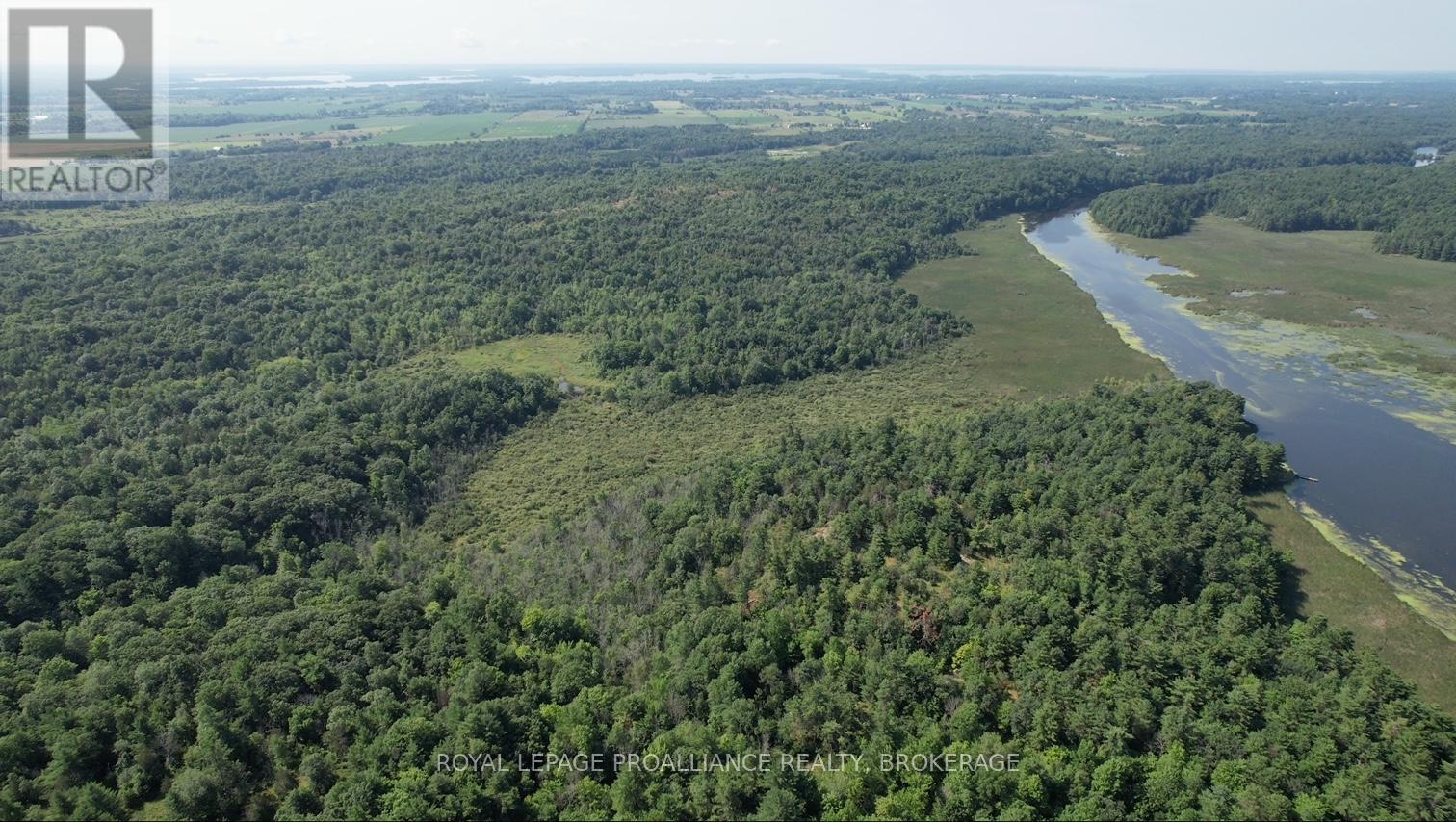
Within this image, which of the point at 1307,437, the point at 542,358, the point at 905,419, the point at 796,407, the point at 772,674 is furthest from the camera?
the point at 542,358

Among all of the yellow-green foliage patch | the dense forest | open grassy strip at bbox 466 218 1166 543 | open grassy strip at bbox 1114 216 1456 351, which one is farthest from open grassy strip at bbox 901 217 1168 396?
the yellow-green foliage patch

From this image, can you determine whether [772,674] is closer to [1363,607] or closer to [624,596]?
[624,596]

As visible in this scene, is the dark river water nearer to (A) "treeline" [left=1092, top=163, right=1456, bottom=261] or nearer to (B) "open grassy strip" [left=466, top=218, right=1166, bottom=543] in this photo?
(B) "open grassy strip" [left=466, top=218, right=1166, bottom=543]

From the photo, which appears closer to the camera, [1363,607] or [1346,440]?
[1363,607]

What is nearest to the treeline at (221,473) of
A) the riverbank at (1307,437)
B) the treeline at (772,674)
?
the treeline at (772,674)

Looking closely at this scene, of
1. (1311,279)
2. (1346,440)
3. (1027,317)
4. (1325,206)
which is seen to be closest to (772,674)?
(1346,440)

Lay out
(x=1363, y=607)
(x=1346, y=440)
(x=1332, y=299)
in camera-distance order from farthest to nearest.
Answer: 1. (x=1332, y=299)
2. (x=1346, y=440)
3. (x=1363, y=607)

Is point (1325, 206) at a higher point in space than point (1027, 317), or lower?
higher
